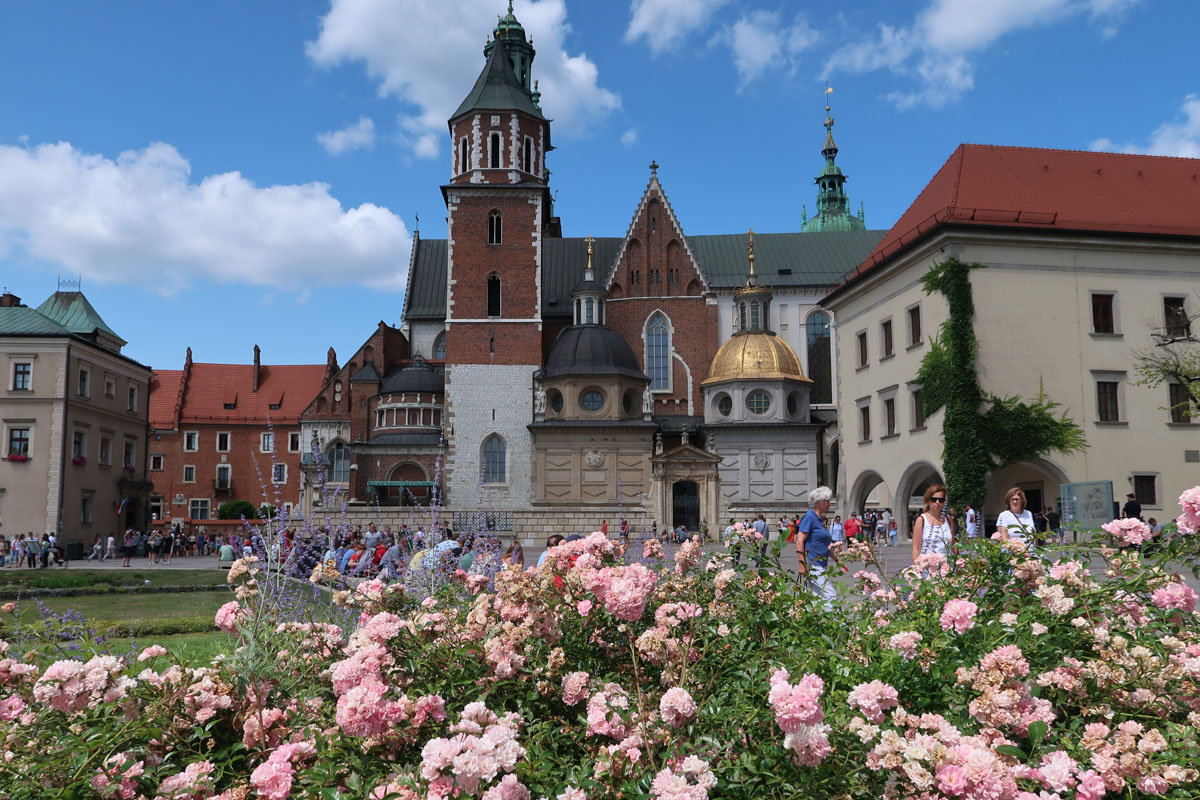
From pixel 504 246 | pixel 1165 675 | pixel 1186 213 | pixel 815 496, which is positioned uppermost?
pixel 504 246

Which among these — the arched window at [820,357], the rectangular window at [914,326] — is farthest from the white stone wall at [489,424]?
the rectangular window at [914,326]

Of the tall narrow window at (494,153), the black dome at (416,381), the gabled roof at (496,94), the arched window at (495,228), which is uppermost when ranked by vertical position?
the gabled roof at (496,94)

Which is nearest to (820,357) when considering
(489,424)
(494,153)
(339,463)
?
(489,424)

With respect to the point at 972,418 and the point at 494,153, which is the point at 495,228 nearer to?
the point at 494,153

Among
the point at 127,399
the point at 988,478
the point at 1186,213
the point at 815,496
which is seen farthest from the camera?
the point at 127,399

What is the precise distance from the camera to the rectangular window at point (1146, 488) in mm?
26453

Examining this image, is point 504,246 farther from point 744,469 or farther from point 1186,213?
point 1186,213

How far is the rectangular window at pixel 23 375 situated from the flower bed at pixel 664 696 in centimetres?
4239

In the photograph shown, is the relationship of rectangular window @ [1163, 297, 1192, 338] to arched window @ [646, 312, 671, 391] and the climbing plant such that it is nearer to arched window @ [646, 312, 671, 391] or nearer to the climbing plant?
the climbing plant

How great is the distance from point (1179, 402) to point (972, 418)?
6353 millimetres

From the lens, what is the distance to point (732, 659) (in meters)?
4.08

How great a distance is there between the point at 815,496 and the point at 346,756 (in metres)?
6.72

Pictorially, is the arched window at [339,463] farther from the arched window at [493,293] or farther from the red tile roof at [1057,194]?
the red tile roof at [1057,194]

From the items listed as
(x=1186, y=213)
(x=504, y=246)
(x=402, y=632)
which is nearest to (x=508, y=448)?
(x=504, y=246)
